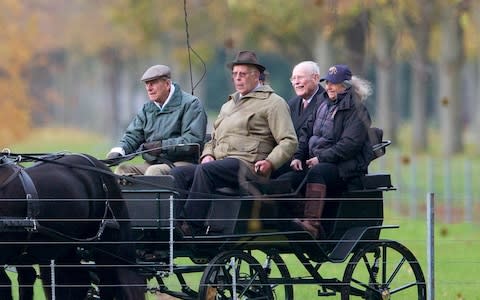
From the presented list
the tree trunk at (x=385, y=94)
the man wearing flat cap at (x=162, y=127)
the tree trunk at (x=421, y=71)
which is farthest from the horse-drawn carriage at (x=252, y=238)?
the tree trunk at (x=385, y=94)

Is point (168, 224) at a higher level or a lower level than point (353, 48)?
lower

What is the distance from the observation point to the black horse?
1011 cm

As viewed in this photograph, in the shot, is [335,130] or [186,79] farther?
[186,79]

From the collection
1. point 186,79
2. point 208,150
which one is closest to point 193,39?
point 186,79

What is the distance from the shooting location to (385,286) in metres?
11.6

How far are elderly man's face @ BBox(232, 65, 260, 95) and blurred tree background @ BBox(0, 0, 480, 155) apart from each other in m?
2.52

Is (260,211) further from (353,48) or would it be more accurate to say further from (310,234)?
(353,48)

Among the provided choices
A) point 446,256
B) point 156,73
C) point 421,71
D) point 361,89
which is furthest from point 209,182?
point 421,71

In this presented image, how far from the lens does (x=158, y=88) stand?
11.8m

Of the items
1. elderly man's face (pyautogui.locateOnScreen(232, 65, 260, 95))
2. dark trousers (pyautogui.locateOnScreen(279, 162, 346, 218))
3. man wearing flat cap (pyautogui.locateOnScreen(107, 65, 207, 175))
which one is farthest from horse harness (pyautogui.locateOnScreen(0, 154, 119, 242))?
dark trousers (pyautogui.locateOnScreen(279, 162, 346, 218))

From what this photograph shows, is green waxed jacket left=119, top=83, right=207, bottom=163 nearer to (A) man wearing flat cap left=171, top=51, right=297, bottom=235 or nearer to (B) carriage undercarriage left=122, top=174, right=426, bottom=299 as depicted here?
(A) man wearing flat cap left=171, top=51, right=297, bottom=235

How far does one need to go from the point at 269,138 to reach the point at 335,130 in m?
0.58

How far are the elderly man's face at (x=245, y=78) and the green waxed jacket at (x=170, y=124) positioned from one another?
43 cm

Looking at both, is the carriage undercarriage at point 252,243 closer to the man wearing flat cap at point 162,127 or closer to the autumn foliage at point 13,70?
the man wearing flat cap at point 162,127
